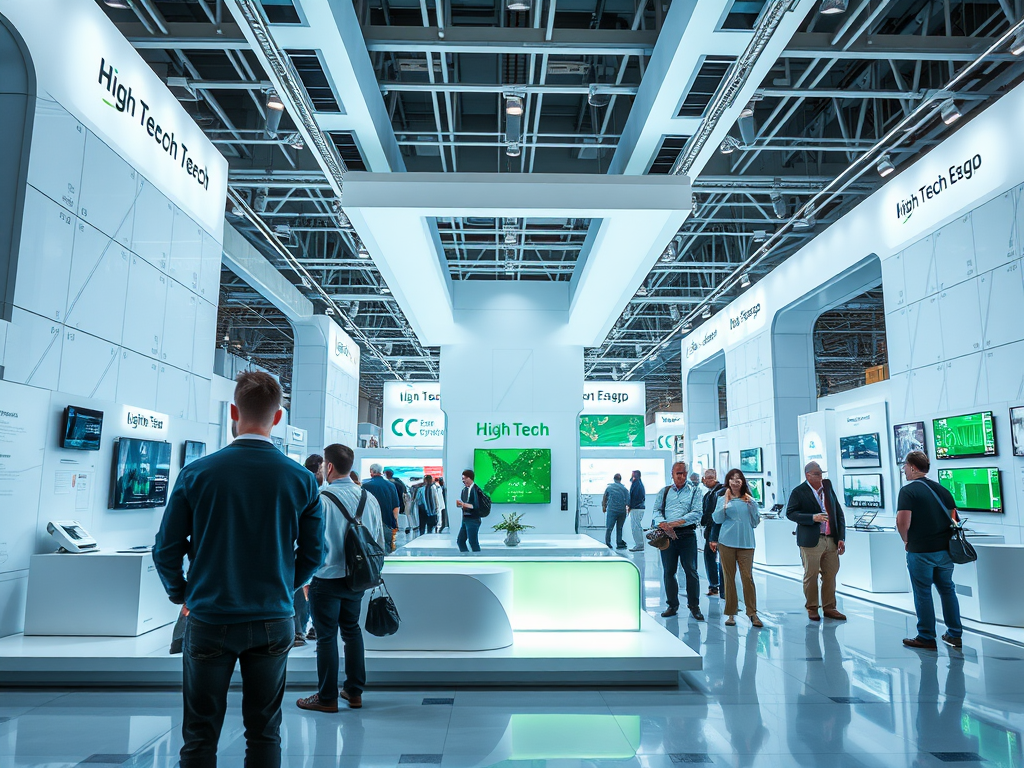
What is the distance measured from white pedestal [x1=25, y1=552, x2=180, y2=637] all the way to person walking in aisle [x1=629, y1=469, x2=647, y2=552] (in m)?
9.23

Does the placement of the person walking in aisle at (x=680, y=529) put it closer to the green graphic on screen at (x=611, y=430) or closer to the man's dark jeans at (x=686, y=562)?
the man's dark jeans at (x=686, y=562)

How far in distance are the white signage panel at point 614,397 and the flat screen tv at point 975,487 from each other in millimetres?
12851

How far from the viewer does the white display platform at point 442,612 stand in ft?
14.8

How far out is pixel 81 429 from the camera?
5152 mm

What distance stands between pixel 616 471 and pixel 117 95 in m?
16.5

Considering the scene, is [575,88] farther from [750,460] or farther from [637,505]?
[750,460]

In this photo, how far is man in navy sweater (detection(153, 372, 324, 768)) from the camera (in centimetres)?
203

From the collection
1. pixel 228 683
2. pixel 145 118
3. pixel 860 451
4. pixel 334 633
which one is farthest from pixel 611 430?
pixel 228 683

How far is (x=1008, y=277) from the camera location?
6973mm

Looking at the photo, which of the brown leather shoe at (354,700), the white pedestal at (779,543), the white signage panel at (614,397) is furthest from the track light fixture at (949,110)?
the white signage panel at (614,397)

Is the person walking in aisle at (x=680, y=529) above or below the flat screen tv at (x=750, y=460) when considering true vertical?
below

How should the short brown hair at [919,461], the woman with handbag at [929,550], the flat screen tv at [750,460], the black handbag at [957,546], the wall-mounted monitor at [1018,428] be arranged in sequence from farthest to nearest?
the flat screen tv at [750,460], the wall-mounted monitor at [1018,428], the short brown hair at [919,461], the woman with handbag at [929,550], the black handbag at [957,546]

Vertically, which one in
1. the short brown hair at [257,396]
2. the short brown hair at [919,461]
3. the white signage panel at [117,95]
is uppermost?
the white signage panel at [117,95]

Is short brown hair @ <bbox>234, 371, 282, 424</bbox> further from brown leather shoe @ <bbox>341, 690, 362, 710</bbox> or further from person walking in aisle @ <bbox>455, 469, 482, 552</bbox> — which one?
person walking in aisle @ <bbox>455, 469, 482, 552</bbox>
